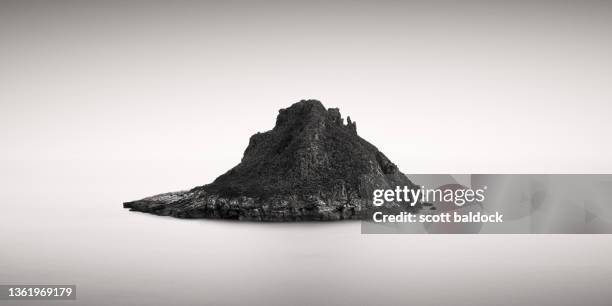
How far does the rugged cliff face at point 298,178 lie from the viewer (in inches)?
1209

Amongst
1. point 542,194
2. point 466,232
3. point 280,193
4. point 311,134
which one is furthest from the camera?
point 542,194

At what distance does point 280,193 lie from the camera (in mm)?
30922

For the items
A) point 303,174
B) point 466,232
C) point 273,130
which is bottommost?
point 466,232

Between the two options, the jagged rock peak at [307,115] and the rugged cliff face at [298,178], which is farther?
the jagged rock peak at [307,115]

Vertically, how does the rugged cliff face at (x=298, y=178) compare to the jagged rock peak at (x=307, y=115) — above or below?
below

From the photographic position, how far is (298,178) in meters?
31.7

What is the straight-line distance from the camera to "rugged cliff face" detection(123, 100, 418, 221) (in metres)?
30.7

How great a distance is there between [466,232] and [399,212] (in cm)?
350

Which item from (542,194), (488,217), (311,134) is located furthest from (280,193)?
(542,194)

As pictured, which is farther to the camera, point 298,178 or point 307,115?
point 307,115

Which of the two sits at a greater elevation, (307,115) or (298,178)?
(307,115)

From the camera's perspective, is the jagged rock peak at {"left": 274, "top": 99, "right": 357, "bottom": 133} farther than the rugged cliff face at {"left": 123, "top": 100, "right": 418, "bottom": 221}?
Yes

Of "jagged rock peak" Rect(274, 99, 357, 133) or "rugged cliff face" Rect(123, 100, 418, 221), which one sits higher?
"jagged rock peak" Rect(274, 99, 357, 133)

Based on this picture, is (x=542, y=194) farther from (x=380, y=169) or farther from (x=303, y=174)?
(x=303, y=174)
